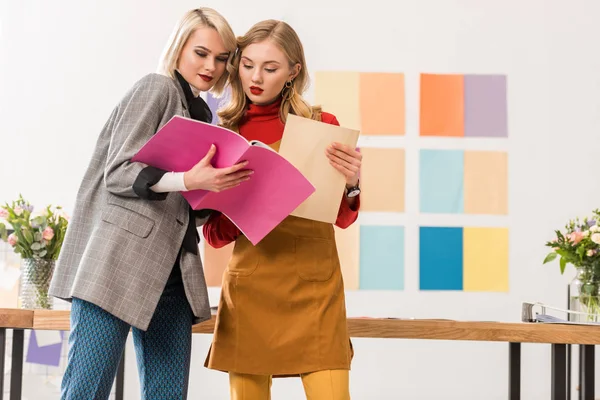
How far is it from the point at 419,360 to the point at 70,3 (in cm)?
245

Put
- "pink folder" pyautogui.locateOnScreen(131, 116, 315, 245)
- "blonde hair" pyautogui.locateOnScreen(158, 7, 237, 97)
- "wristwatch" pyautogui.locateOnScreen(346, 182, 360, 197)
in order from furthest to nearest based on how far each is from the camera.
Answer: "wristwatch" pyautogui.locateOnScreen(346, 182, 360, 197)
"blonde hair" pyautogui.locateOnScreen(158, 7, 237, 97)
"pink folder" pyautogui.locateOnScreen(131, 116, 315, 245)

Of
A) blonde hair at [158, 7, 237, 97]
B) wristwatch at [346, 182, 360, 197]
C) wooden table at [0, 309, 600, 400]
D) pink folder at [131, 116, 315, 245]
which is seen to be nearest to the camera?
pink folder at [131, 116, 315, 245]

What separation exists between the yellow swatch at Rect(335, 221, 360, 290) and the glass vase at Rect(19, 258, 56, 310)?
1.41 meters

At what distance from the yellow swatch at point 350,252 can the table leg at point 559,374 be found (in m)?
1.30

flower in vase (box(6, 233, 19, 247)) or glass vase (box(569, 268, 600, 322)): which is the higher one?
flower in vase (box(6, 233, 19, 247))

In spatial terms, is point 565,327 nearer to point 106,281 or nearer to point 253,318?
point 253,318

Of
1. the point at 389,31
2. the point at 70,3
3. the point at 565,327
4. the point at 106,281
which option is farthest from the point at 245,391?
the point at 70,3

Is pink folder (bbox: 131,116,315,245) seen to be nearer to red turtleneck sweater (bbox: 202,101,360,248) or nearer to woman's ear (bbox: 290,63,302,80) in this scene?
red turtleneck sweater (bbox: 202,101,360,248)

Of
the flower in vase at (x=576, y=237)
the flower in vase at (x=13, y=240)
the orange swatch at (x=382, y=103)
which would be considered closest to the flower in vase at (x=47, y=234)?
the flower in vase at (x=13, y=240)

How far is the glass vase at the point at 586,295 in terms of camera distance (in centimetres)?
250

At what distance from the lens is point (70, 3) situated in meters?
3.70

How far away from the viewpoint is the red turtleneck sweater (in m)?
1.81

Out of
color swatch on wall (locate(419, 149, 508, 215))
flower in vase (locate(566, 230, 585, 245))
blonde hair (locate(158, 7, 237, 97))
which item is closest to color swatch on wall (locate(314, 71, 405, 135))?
color swatch on wall (locate(419, 149, 508, 215))

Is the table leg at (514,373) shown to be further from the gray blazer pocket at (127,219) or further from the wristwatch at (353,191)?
the gray blazer pocket at (127,219)
